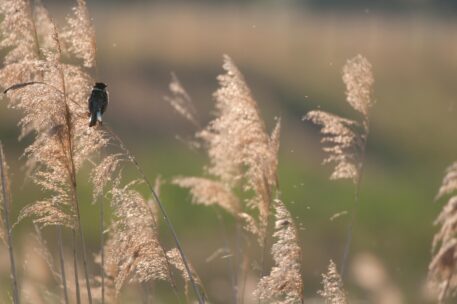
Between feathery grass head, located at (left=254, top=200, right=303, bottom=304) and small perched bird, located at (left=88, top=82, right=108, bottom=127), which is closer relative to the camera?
feathery grass head, located at (left=254, top=200, right=303, bottom=304)

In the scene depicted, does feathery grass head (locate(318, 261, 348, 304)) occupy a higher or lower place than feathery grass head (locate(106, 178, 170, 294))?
lower

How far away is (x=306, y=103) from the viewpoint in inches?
733

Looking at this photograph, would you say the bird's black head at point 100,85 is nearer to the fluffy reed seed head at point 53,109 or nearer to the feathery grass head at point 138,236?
the fluffy reed seed head at point 53,109

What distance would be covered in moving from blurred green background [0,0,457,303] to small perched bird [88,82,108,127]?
4026 mm

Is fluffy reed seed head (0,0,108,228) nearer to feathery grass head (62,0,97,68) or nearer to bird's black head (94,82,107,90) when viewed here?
feathery grass head (62,0,97,68)

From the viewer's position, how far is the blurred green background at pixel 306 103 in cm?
1282

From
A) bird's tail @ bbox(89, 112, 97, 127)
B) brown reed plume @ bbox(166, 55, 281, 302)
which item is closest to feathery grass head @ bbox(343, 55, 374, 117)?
brown reed plume @ bbox(166, 55, 281, 302)

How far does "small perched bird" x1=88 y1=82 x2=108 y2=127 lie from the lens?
4473 millimetres

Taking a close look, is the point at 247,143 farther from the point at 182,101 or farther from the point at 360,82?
the point at 182,101

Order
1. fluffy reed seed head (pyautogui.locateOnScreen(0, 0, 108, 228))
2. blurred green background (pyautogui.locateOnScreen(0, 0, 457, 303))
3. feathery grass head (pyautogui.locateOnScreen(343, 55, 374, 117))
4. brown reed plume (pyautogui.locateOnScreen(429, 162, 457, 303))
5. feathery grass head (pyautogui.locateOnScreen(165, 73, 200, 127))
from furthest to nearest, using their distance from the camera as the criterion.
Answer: blurred green background (pyautogui.locateOnScreen(0, 0, 457, 303)), feathery grass head (pyautogui.locateOnScreen(165, 73, 200, 127)), feathery grass head (pyautogui.locateOnScreen(343, 55, 374, 117)), fluffy reed seed head (pyautogui.locateOnScreen(0, 0, 108, 228)), brown reed plume (pyautogui.locateOnScreen(429, 162, 457, 303))

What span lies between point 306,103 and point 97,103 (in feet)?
46.7

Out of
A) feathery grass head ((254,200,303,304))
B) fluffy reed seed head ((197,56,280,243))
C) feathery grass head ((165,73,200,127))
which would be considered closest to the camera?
feathery grass head ((254,200,303,304))

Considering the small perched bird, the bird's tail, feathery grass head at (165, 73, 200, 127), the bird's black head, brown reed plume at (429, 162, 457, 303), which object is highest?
feathery grass head at (165, 73, 200, 127)

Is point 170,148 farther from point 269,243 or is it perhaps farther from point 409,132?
point 269,243
